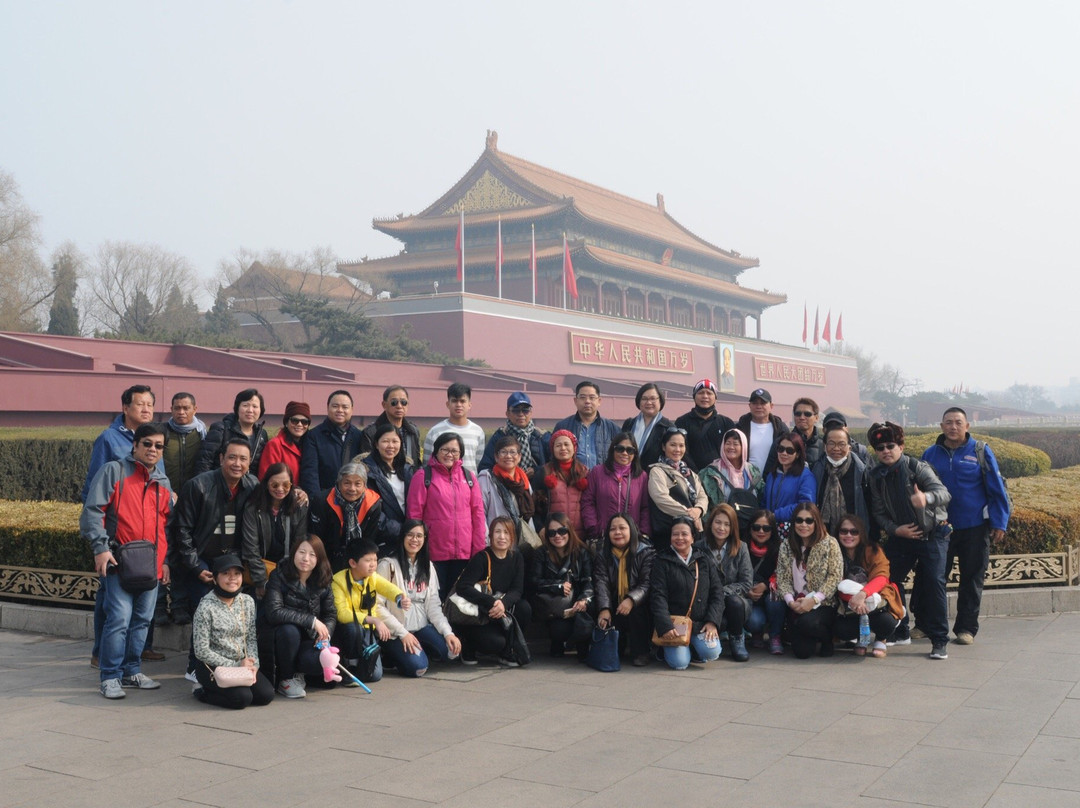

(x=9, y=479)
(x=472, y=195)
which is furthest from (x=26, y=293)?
(x=9, y=479)

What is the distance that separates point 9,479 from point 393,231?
27.4 metres

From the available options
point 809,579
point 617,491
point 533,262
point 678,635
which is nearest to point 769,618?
point 809,579

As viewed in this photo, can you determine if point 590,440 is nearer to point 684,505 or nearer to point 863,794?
point 684,505

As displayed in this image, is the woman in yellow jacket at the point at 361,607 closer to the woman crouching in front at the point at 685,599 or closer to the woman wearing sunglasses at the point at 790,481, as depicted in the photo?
the woman crouching in front at the point at 685,599

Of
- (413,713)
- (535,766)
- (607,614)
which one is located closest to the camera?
(535,766)

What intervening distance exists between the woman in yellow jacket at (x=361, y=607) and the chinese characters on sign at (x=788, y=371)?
114 feet

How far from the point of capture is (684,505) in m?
5.64

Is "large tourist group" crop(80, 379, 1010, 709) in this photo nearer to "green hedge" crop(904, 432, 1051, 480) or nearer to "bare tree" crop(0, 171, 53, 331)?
A: "green hedge" crop(904, 432, 1051, 480)

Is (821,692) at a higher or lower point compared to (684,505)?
lower

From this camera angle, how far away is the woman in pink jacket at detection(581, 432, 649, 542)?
5711mm

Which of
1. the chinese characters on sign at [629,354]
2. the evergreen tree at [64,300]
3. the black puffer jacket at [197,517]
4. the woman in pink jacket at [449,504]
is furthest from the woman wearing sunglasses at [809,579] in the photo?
the chinese characters on sign at [629,354]

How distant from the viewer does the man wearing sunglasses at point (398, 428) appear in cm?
571

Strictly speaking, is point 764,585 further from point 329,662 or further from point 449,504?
point 329,662

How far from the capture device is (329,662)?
4.74 m
